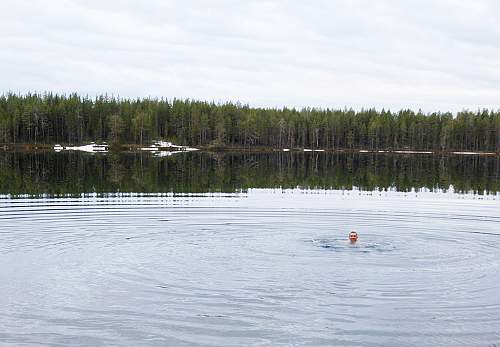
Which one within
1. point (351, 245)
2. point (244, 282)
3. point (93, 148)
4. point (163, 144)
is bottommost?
point (244, 282)

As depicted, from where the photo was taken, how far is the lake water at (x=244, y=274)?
45.4 feet

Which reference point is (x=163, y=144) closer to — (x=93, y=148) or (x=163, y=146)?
(x=163, y=146)

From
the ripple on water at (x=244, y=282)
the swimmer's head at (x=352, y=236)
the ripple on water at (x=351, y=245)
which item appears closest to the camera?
the ripple on water at (x=244, y=282)

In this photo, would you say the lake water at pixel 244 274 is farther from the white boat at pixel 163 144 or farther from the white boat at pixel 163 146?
the white boat at pixel 163 144

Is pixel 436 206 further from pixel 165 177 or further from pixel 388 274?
pixel 165 177

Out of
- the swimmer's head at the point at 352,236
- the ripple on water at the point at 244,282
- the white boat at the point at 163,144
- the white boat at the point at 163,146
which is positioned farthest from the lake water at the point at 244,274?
the white boat at the point at 163,144

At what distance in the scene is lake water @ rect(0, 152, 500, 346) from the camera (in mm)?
13852

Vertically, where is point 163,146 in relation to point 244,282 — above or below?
above

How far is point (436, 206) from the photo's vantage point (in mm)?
39875

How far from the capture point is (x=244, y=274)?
62.1 ft

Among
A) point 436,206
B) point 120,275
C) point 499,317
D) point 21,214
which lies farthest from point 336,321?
point 436,206

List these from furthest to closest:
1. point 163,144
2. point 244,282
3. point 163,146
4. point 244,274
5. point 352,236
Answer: point 163,144, point 163,146, point 352,236, point 244,274, point 244,282

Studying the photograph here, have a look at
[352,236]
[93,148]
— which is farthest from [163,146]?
[352,236]

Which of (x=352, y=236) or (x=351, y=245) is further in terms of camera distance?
(x=351, y=245)
